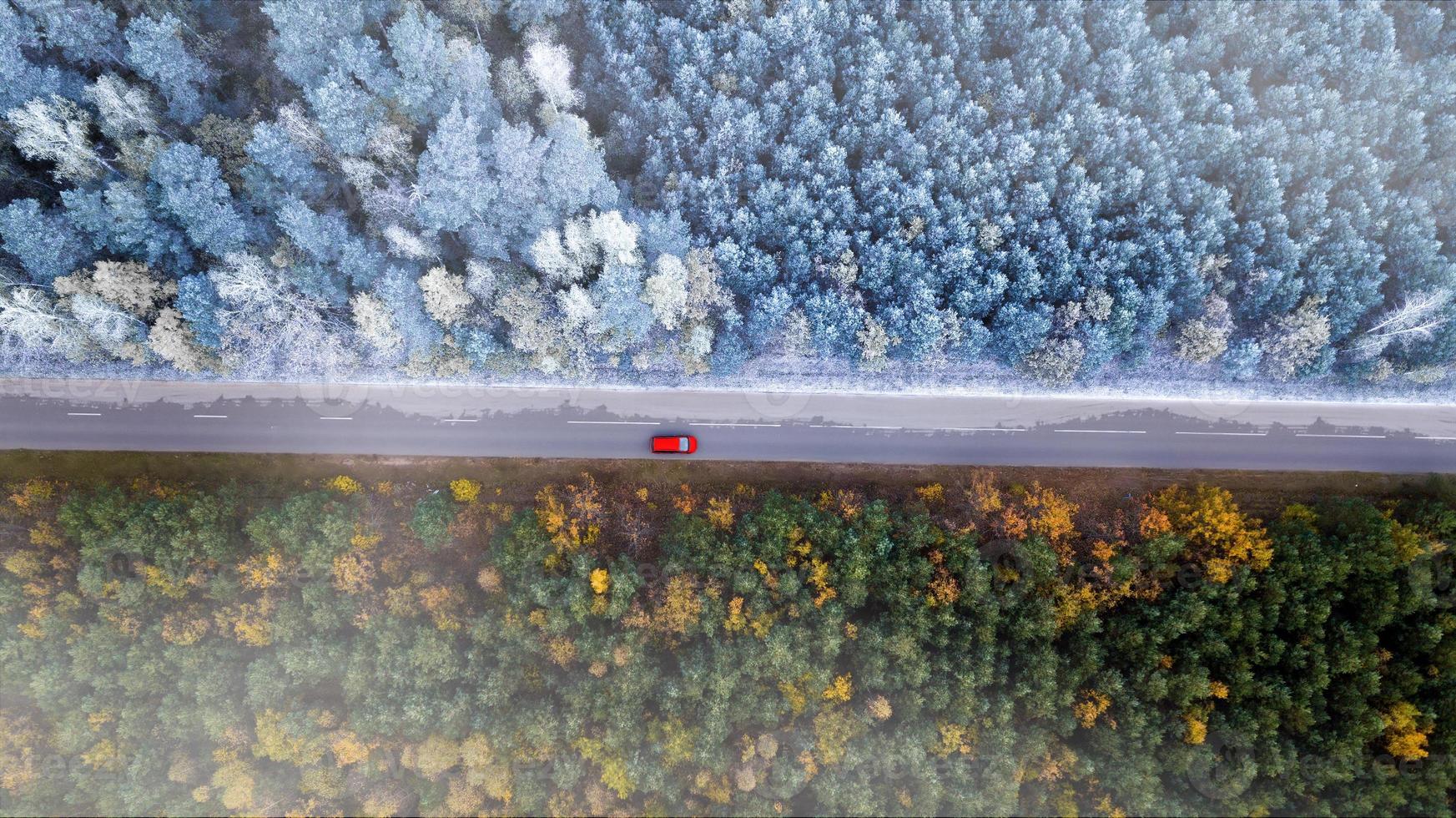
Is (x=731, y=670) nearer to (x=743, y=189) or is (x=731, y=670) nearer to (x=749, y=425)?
(x=749, y=425)

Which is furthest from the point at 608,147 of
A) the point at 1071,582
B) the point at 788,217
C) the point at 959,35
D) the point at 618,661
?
the point at 1071,582

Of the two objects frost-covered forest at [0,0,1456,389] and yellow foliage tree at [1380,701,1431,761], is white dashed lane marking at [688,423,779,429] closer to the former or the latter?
frost-covered forest at [0,0,1456,389]

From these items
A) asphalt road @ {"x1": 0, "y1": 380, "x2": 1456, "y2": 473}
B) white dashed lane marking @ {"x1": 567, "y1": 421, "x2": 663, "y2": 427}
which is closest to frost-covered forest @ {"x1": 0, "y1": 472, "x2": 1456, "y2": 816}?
asphalt road @ {"x1": 0, "y1": 380, "x2": 1456, "y2": 473}

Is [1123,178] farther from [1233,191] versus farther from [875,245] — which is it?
[875,245]

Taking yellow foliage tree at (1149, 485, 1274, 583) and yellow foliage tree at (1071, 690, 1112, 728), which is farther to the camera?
yellow foliage tree at (1149, 485, 1274, 583)

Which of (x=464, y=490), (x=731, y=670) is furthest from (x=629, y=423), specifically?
(x=731, y=670)

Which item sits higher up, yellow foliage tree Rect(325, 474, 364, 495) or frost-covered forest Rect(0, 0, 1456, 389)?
frost-covered forest Rect(0, 0, 1456, 389)

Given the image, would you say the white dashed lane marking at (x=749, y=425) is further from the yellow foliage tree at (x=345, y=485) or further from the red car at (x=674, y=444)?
the yellow foliage tree at (x=345, y=485)

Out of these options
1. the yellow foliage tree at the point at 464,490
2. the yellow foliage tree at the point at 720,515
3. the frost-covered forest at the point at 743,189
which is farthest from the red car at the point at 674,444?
the yellow foliage tree at the point at 464,490
